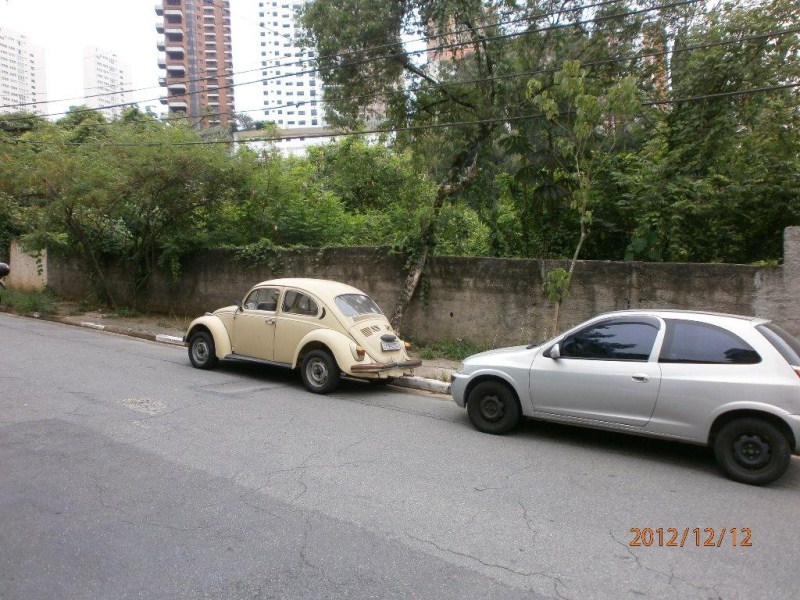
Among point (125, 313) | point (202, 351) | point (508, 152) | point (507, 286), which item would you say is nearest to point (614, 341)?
point (507, 286)

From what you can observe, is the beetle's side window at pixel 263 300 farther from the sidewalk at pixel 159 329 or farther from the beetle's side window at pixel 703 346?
the beetle's side window at pixel 703 346

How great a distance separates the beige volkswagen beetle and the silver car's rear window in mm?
4937

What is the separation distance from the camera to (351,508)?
15.4 ft

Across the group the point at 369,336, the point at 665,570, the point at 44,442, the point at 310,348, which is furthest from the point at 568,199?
the point at 44,442

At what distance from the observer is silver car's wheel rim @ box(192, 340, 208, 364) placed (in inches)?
409

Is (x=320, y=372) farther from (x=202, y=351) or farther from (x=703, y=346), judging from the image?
(x=703, y=346)

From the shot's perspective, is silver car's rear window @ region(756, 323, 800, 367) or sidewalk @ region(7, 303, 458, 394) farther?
sidewalk @ region(7, 303, 458, 394)

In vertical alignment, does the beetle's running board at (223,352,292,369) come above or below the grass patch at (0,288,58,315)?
below

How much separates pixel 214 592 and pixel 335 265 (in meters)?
10.9

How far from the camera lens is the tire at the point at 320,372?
8.84 m

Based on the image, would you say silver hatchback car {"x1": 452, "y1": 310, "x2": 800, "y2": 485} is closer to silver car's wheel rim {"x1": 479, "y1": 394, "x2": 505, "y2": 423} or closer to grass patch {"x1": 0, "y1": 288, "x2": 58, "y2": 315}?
silver car's wheel rim {"x1": 479, "y1": 394, "x2": 505, "y2": 423}

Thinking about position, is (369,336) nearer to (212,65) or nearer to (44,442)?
(44,442)

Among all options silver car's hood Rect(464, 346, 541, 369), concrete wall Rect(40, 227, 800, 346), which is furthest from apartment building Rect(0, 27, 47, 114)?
silver car's hood Rect(464, 346, 541, 369)

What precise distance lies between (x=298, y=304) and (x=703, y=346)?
19.3 feet
